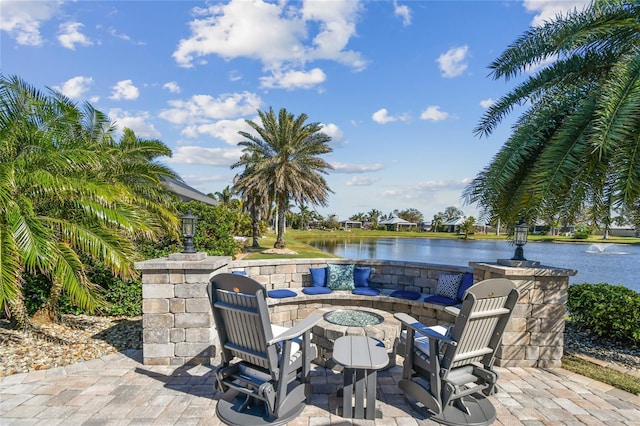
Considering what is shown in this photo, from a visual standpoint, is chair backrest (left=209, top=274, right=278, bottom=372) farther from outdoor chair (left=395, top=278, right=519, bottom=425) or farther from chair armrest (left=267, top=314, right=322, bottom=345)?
outdoor chair (left=395, top=278, right=519, bottom=425)

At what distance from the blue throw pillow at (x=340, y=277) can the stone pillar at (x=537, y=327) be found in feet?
7.33

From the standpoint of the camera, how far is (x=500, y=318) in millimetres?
2389

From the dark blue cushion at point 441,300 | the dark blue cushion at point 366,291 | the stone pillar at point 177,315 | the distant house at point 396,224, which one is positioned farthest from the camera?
the distant house at point 396,224

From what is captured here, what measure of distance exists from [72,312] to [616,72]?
24.8 ft

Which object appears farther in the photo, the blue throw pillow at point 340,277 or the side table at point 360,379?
the blue throw pillow at point 340,277

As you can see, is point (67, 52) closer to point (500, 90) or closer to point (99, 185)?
point (99, 185)

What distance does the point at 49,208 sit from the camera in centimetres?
387

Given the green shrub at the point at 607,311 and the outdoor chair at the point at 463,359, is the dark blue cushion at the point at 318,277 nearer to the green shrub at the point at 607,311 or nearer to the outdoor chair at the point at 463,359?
the outdoor chair at the point at 463,359

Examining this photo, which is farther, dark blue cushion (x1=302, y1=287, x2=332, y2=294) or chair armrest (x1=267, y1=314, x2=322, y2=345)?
dark blue cushion (x1=302, y1=287, x2=332, y2=294)

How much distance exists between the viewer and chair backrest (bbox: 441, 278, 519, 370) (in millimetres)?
2174

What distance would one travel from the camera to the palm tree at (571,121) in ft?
8.95

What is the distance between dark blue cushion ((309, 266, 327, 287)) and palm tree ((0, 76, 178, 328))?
2.61 meters

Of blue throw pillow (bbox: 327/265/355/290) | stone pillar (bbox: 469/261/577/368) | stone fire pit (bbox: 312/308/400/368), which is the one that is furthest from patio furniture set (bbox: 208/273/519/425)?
blue throw pillow (bbox: 327/265/355/290)

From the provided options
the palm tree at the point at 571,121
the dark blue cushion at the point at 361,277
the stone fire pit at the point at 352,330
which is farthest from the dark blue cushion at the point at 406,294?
the palm tree at the point at 571,121
